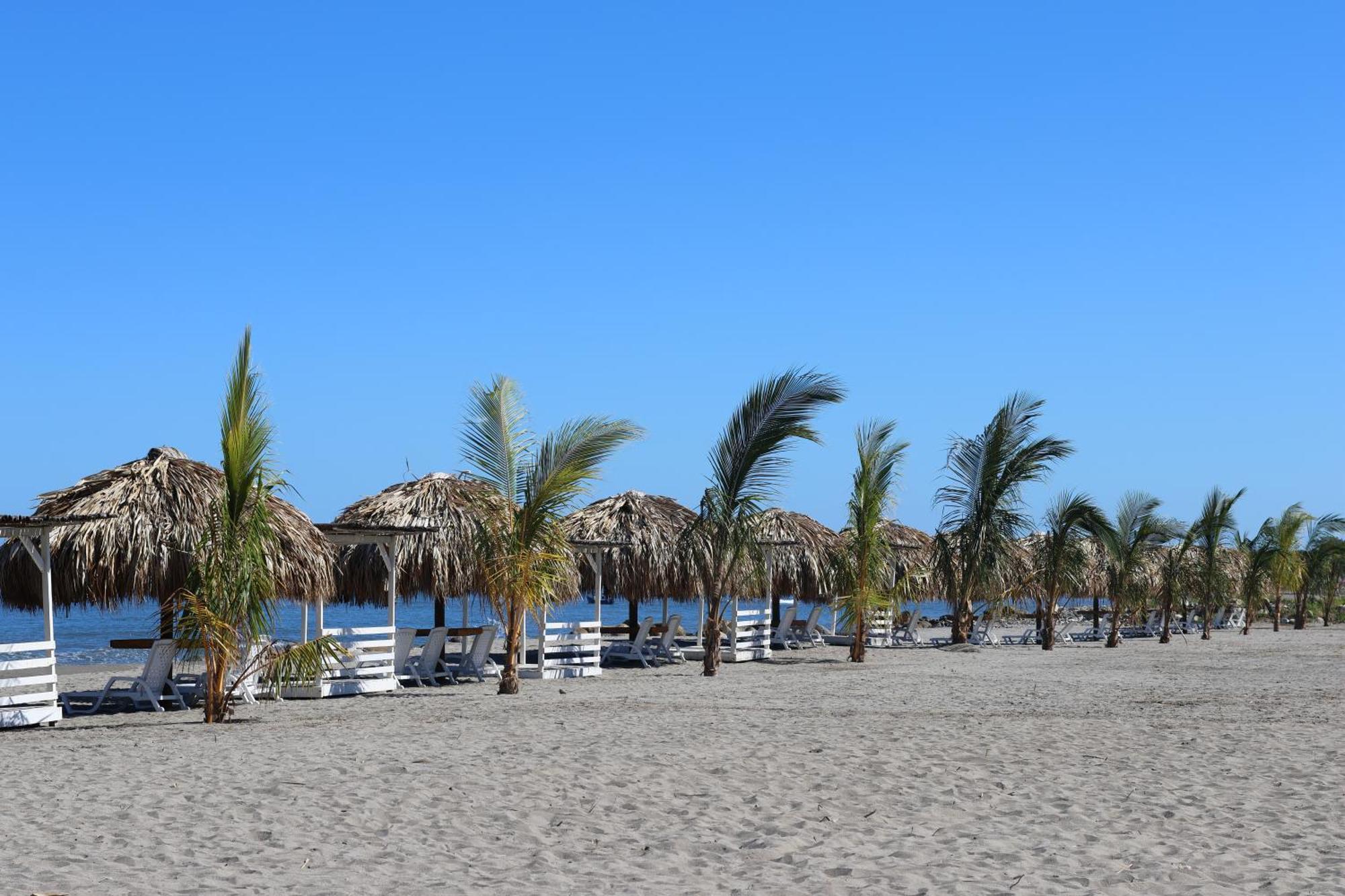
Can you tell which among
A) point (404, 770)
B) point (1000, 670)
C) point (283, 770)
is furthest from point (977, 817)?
point (1000, 670)

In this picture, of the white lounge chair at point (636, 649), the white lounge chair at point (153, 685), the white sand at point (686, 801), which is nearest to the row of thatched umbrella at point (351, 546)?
the white lounge chair at point (153, 685)

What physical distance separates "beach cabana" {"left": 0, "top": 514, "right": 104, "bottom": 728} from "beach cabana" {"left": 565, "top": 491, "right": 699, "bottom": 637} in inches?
383

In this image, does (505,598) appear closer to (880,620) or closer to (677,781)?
(677,781)

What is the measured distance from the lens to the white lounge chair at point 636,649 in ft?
61.3

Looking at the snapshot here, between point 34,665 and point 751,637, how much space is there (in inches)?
506

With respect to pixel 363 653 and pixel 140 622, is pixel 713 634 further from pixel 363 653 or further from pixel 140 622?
pixel 140 622

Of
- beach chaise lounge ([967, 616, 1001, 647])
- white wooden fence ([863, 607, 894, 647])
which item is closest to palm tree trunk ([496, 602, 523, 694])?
white wooden fence ([863, 607, 894, 647])

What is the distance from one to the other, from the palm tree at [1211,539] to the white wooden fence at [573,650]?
15.1 meters

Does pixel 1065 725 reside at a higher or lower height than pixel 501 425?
lower

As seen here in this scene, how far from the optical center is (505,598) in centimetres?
1425

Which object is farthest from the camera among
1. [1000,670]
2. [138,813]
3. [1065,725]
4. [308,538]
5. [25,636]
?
[25,636]

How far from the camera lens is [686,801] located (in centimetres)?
698

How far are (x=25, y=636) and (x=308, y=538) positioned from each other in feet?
139

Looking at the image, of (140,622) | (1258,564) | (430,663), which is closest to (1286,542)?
(1258,564)
